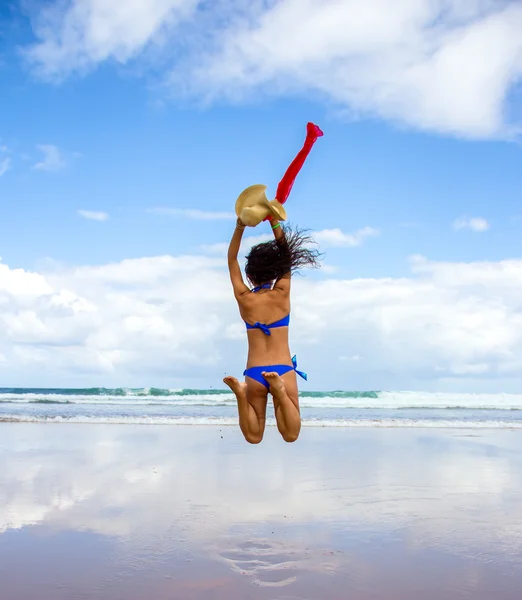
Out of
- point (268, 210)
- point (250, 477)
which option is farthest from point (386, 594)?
point (250, 477)

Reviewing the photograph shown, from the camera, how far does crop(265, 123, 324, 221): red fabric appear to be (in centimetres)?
454

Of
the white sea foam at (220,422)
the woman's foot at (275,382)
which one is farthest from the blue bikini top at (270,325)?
the white sea foam at (220,422)

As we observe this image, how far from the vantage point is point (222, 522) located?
6641 millimetres

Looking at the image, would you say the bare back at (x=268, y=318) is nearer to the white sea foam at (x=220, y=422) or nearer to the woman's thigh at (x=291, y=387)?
the woman's thigh at (x=291, y=387)

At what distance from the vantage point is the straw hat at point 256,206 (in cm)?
454

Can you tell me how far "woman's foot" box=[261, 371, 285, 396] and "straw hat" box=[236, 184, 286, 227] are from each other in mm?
1071

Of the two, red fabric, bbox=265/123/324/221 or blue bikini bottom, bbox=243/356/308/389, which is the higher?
red fabric, bbox=265/123/324/221

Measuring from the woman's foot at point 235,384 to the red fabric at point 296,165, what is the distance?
123cm

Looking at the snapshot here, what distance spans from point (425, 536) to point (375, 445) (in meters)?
6.73

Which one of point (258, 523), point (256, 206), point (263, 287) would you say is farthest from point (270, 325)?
point (258, 523)

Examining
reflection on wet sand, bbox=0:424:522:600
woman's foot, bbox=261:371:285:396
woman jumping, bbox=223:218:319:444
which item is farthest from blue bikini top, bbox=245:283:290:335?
reflection on wet sand, bbox=0:424:522:600

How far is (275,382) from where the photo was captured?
4586mm

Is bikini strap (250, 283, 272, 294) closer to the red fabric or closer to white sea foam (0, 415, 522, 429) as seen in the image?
the red fabric

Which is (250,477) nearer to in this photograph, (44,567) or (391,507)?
(391,507)
